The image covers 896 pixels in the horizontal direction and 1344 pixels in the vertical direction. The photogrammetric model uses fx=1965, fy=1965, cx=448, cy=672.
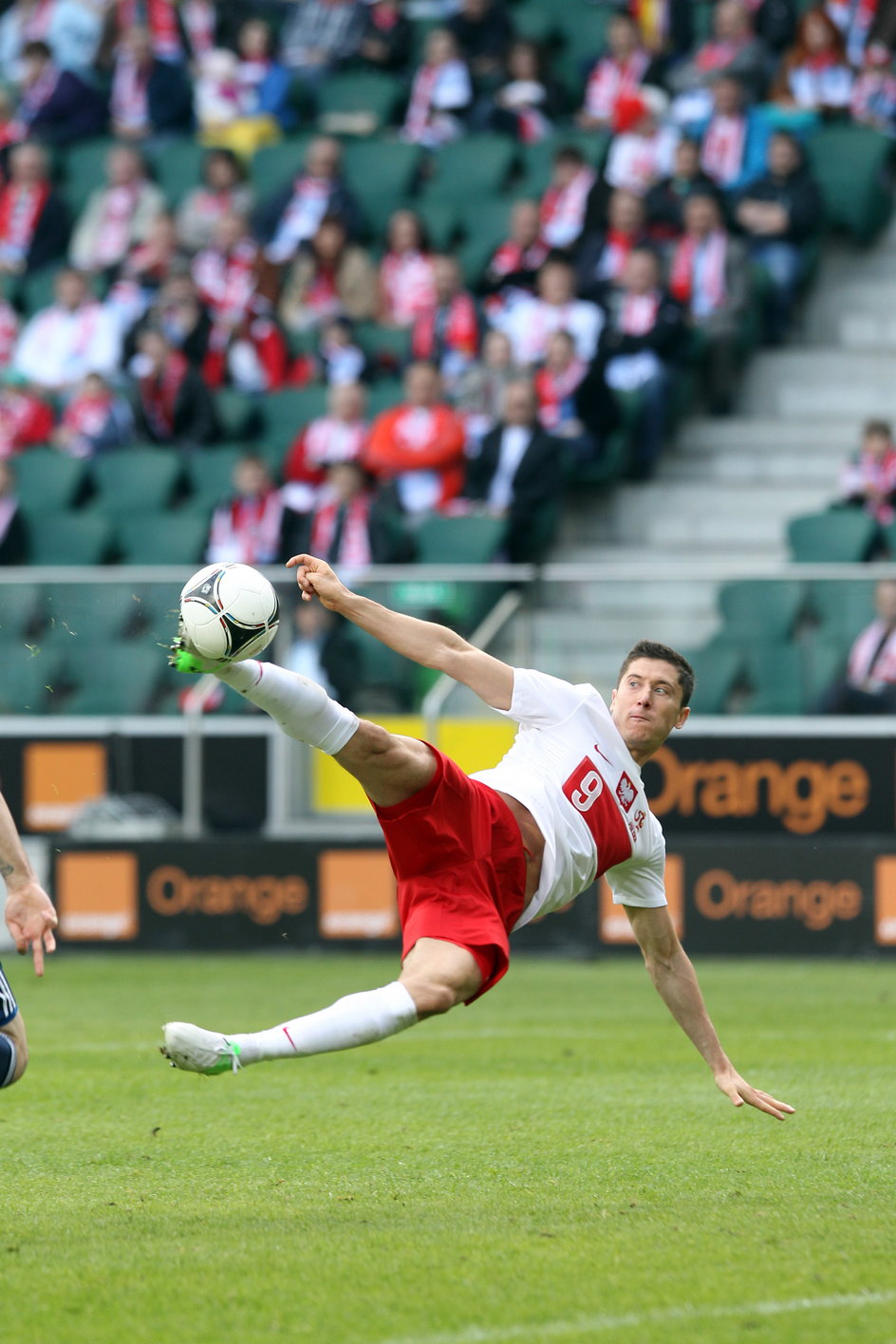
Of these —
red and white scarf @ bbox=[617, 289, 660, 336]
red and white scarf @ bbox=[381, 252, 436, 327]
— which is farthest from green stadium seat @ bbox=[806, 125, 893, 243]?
red and white scarf @ bbox=[381, 252, 436, 327]

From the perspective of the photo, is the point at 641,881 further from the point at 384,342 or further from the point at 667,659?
the point at 384,342

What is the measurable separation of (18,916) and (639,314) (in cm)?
1244

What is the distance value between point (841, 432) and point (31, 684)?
7672 millimetres

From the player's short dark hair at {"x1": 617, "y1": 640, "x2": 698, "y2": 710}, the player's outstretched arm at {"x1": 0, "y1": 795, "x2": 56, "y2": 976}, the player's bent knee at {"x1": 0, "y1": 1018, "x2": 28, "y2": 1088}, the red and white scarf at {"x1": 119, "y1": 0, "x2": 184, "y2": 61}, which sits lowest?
the player's bent knee at {"x1": 0, "y1": 1018, "x2": 28, "y2": 1088}

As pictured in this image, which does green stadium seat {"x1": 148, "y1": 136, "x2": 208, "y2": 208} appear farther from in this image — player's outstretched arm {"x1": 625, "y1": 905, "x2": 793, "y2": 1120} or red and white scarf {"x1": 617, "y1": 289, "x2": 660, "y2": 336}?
player's outstretched arm {"x1": 625, "y1": 905, "x2": 793, "y2": 1120}

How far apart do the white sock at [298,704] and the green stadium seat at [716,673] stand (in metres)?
8.37

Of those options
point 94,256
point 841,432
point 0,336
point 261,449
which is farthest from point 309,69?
point 841,432

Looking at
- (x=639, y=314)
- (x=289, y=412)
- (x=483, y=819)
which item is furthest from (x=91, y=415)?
(x=483, y=819)

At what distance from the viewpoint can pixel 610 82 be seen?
62.6 feet

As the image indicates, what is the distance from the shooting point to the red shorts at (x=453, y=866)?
18.8 ft

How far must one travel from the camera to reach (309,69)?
2128cm

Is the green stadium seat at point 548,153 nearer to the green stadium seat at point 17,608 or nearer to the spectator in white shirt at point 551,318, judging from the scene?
the spectator in white shirt at point 551,318

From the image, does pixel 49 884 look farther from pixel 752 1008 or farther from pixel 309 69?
pixel 309 69

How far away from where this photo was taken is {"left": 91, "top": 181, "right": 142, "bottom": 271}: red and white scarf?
65.5ft
